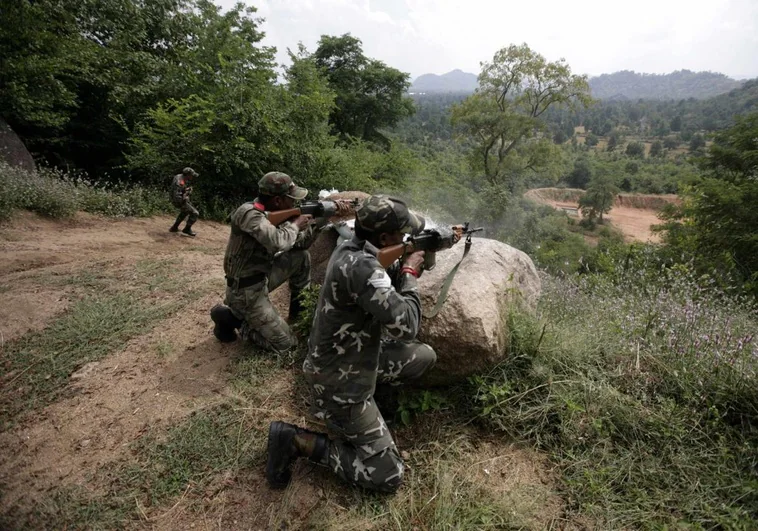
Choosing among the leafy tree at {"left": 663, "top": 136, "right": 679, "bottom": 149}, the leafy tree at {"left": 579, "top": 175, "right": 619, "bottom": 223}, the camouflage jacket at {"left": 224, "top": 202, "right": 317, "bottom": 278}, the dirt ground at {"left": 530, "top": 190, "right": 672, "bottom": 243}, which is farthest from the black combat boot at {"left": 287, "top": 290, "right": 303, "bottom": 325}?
the leafy tree at {"left": 663, "top": 136, "right": 679, "bottom": 149}

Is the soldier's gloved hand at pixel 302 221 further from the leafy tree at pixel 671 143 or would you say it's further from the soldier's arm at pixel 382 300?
the leafy tree at pixel 671 143

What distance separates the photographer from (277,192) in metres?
3.84

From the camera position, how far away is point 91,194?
9.19 metres

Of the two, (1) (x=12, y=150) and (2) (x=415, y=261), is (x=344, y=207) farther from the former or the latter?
(1) (x=12, y=150)

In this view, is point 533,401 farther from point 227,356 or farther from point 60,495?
point 60,495

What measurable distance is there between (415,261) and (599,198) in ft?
153

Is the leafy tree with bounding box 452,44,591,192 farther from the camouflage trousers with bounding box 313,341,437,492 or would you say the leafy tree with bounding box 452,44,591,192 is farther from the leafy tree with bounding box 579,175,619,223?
the camouflage trousers with bounding box 313,341,437,492

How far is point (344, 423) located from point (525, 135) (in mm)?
25625

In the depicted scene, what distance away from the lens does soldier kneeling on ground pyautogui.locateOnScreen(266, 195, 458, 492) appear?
2416 millimetres

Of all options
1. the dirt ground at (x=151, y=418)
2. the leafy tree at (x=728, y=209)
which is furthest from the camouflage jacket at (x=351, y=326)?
the leafy tree at (x=728, y=209)

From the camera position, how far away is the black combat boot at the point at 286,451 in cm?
253

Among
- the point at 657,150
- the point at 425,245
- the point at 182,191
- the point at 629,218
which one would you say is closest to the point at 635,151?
the point at 657,150

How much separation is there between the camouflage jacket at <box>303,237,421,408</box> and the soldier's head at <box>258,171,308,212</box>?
159cm

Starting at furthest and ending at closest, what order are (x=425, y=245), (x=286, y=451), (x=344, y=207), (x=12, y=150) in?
(x=12, y=150) < (x=344, y=207) < (x=425, y=245) < (x=286, y=451)
